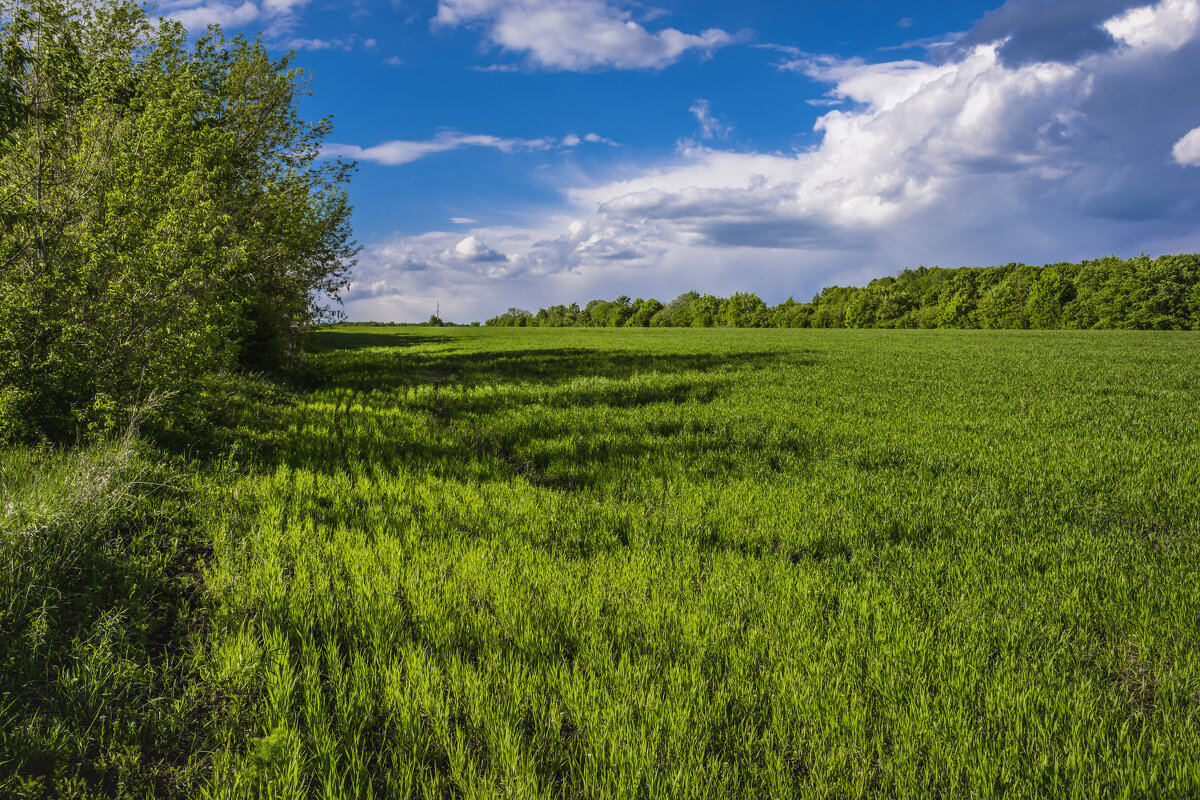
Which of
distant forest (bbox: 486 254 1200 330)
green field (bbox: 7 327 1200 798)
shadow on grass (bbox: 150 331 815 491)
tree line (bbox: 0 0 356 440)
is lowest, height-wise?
green field (bbox: 7 327 1200 798)

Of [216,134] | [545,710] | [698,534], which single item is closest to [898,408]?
[698,534]

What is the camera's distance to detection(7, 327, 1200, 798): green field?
276 cm

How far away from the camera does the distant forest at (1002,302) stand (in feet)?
250

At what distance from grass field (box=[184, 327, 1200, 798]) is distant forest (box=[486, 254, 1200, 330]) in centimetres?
9775

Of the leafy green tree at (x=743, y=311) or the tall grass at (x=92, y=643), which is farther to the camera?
the leafy green tree at (x=743, y=311)

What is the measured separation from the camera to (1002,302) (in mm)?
92750

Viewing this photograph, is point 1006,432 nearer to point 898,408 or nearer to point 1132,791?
point 898,408

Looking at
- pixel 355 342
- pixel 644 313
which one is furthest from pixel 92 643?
pixel 644 313

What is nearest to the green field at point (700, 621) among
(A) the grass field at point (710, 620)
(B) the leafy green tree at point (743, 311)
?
(A) the grass field at point (710, 620)

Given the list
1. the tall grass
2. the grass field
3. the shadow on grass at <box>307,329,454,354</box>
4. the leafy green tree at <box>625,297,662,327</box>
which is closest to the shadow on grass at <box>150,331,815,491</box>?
the grass field

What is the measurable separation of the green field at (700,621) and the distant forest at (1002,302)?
96.7 m

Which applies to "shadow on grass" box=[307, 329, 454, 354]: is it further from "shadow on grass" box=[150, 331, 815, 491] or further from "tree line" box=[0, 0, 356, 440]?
"tree line" box=[0, 0, 356, 440]

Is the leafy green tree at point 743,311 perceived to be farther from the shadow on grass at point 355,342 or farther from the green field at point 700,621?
the green field at point 700,621

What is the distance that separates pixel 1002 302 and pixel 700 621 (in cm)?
11412
